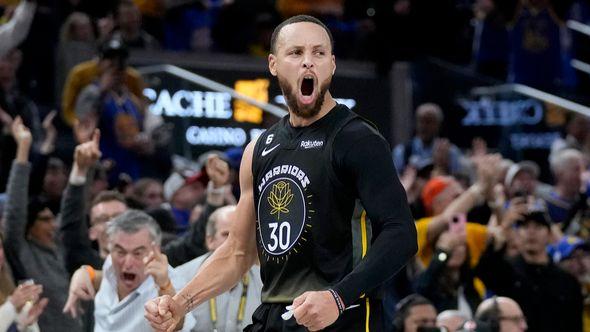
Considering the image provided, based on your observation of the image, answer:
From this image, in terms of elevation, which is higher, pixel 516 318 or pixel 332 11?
pixel 332 11

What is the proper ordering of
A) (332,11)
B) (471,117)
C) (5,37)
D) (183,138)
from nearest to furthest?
(5,37), (183,138), (471,117), (332,11)

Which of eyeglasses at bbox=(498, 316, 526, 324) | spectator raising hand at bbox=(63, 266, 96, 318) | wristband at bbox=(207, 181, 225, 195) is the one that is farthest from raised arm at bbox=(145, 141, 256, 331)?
eyeglasses at bbox=(498, 316, 526, 324)

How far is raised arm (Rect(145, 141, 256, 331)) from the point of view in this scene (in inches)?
196

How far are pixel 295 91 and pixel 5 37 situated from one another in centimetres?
722

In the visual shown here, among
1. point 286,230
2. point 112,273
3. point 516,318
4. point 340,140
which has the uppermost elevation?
point 340,140

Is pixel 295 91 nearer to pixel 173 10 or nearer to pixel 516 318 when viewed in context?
pixel 516 318

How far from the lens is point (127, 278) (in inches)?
281

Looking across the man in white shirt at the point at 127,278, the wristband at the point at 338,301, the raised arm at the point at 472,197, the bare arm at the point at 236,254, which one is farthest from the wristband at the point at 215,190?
the wristband at the point at 338,301

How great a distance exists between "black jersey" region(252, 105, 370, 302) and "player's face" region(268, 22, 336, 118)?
101 millimetres

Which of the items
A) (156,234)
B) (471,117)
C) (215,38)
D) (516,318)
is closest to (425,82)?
(471,117)

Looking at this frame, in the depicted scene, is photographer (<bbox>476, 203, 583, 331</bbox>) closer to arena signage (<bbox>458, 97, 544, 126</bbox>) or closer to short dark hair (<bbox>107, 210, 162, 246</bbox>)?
short dark hair (<bbox>107, 210, 162, 246</bbox>)

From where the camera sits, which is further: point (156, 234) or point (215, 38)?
point (215, 38)

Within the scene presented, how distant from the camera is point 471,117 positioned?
14.4 m

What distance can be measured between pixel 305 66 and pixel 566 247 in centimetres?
626
